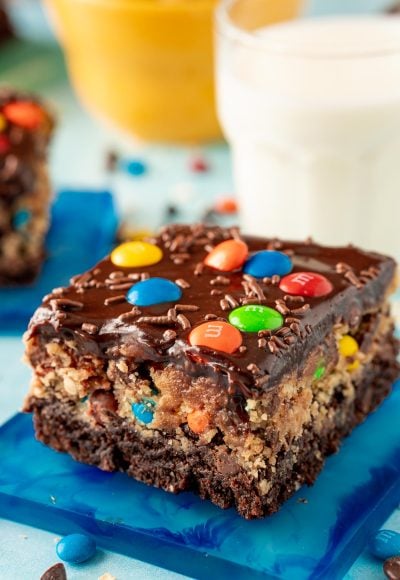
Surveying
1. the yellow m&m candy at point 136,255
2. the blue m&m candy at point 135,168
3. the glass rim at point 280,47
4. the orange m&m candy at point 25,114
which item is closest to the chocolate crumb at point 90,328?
the yellow m&m candy at point 136,255

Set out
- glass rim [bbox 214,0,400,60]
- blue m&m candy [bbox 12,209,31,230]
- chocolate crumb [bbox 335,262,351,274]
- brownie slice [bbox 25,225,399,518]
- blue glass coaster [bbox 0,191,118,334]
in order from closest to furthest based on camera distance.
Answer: brownie slice [bbox 25,225,399,518] → chocolate crumb [bbox 335,262,351,274] → glass rim [bbox 214,0,400,60] → blue glass coaster [bbox 0,191,118,334] → blue m&m candy [bbox 12,209,31,230]

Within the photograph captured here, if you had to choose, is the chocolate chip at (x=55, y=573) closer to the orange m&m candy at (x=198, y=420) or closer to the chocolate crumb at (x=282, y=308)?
the orange m&m candy at (x=198, y=420)

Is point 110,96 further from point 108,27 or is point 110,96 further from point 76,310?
point 76,310

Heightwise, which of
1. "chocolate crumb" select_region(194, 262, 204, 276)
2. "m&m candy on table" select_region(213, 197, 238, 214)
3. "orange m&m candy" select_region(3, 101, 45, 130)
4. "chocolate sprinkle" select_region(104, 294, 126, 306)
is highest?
"chocolate sprinkle" select_region(104, 294, 126, 306)

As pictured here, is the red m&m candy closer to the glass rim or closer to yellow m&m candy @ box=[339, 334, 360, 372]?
yellow m&m candy @ box=[339, 334, 360, 372]

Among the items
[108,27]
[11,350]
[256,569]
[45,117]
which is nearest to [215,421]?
[256,569]

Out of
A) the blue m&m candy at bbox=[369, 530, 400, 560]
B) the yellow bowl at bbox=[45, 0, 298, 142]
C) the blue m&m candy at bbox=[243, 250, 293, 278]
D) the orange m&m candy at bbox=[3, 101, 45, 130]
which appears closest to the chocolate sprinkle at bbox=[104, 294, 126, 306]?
the blue m&m candy at bbox=[243, 250, 293, 278]
